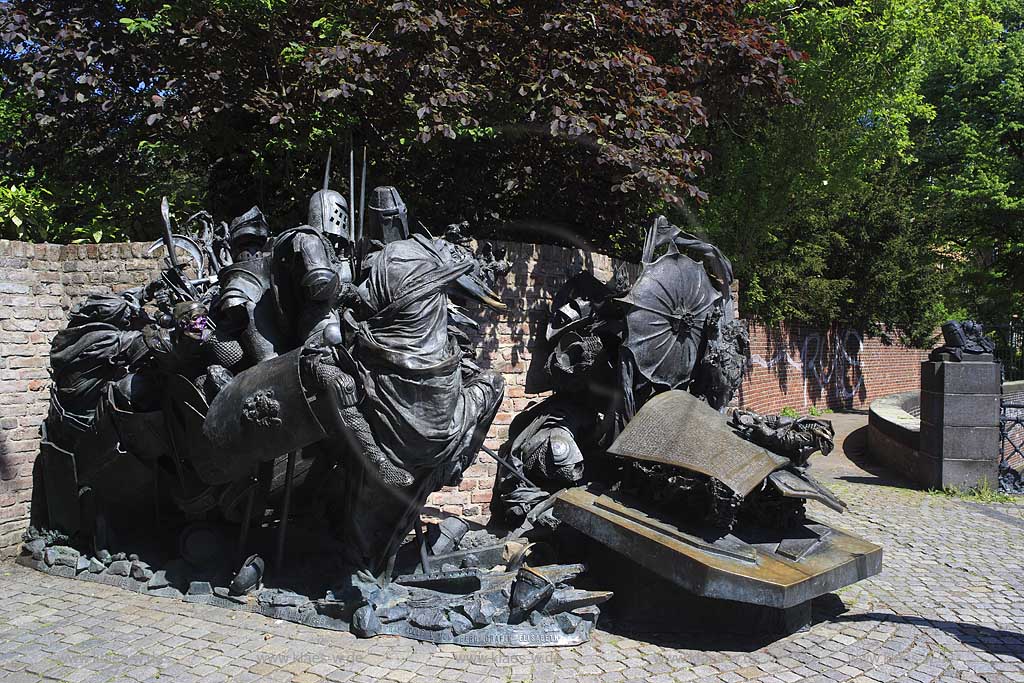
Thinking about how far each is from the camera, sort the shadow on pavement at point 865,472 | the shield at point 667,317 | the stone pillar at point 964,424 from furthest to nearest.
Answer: the shadow on pavement at point 865,472, the stone pillar at point 964,424, the shield at point 667,317

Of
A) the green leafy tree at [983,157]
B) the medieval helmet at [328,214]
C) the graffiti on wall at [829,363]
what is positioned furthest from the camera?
the green leafy tree at [983,157]

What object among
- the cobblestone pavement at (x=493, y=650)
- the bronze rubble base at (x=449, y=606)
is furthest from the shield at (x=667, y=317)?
the cobblestone pavement at (x=493, y=650)

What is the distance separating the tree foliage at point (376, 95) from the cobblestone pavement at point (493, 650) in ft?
15.4

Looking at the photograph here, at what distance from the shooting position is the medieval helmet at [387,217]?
538cm

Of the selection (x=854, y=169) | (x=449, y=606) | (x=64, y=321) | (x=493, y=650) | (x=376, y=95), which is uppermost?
(x=854, y=169)

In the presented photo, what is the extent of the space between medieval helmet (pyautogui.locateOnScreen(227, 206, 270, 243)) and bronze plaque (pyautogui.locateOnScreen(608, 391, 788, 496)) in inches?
107

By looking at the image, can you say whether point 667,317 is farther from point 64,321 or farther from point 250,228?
point 64,321

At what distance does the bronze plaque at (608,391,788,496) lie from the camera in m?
4.62

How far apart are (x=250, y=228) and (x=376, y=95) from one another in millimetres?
3729

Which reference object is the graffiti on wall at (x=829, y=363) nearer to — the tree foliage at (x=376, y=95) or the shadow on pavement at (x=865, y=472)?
the shadow on pavement at (x=865, y=472)

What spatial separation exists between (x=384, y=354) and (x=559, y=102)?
5015mm

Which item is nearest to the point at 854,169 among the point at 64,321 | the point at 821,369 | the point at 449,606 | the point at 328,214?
the point at 821,369

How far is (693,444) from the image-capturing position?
4.93m

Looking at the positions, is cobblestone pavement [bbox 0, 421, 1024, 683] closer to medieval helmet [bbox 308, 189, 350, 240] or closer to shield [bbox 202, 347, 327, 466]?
shield [bbox 202, 347, 327, 466]
